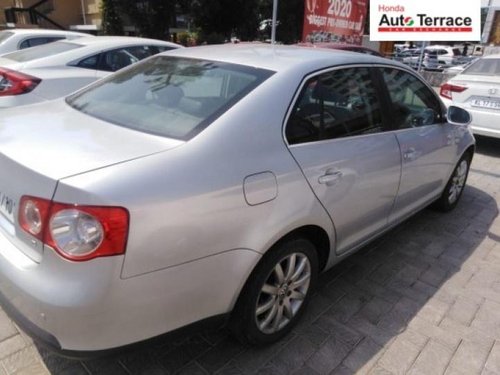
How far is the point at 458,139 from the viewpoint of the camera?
12.8ft

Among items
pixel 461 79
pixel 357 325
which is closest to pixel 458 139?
pixel 357 325

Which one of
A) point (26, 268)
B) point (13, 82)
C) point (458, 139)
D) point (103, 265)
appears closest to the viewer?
point (103, 265)

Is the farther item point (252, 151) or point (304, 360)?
point (304, 360)

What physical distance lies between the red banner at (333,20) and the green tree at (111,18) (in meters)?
9.44

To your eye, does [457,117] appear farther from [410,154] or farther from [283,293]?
[283,293]

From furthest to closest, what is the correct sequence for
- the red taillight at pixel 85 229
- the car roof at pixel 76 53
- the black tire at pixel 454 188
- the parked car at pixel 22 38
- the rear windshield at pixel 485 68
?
the parked car at pixel 22 38 → the rear windshield at pixel 485 68 → the car roof at pixel 76 53 → the black tire at pixel 454 188 → the red taillight at pixel 85 229

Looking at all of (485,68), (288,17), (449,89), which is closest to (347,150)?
(449,89)

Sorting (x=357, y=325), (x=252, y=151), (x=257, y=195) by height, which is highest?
(x=252, y=151)

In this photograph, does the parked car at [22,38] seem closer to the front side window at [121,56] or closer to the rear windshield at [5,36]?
the rear windshield at [5,36]

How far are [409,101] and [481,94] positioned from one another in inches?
146

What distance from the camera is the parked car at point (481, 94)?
6.20 metres

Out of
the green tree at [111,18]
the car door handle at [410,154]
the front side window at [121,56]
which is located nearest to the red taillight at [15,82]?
the front side window at [121,56]

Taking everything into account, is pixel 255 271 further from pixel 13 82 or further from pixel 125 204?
pixel 13 82

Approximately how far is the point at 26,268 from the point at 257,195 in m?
0.99
